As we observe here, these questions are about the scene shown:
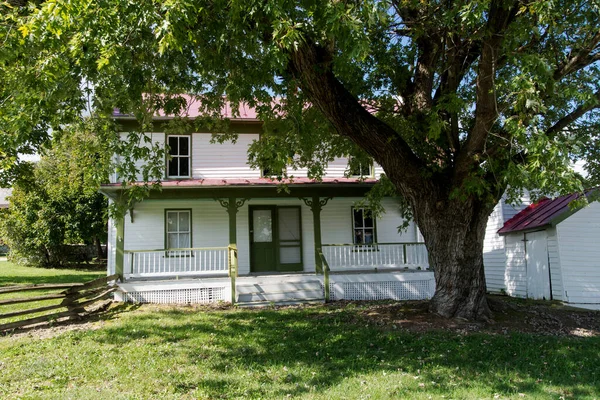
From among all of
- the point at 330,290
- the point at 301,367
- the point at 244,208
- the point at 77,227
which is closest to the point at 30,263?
the point at 77,227

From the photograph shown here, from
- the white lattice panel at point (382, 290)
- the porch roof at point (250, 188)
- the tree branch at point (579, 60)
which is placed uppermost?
the tree branch at point (579, 60)

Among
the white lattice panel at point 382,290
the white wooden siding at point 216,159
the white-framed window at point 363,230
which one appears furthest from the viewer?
the white-framed window at point 363,230

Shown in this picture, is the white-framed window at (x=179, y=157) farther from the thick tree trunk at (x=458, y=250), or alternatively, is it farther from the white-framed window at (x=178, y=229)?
the thick tree trunk at (x=458, y=250)

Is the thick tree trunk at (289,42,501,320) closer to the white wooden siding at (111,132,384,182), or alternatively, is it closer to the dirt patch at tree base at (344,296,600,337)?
the dirt patch at tree base at (344,296,600,337)

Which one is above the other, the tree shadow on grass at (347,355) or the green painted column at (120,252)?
the green painted column at (120,252)

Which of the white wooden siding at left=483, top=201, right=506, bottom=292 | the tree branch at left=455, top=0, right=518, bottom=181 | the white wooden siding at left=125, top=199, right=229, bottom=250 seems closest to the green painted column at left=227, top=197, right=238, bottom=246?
the white wooden siding at left=125, top=199, right=229, bottom=250

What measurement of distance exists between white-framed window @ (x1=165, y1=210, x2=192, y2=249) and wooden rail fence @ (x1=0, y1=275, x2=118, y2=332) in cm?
268

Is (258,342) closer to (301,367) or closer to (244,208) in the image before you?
(301,367)

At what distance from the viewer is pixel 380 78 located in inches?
406

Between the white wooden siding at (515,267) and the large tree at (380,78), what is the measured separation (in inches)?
238

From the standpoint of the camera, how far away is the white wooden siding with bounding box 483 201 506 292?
15672 millimetres

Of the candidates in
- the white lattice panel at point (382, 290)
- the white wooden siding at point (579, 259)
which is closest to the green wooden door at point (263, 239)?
the white lattice panel at point (382, 290)

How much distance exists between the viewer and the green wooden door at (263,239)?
49.4 feet

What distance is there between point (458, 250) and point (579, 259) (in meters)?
6.41
